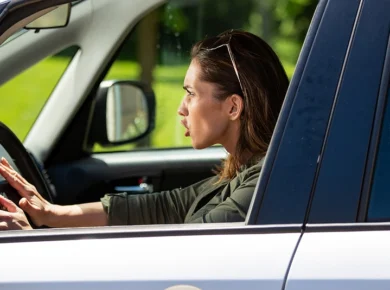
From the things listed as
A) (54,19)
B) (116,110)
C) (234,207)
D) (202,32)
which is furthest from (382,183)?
(202,32)

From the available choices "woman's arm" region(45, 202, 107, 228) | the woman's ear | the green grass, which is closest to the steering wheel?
"woman's arm" region(45, 202, 107, 228)

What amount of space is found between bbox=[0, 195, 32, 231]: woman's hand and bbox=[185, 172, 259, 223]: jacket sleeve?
0.43m

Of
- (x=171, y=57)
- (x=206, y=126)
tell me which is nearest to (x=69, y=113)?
(x=206, y=126)

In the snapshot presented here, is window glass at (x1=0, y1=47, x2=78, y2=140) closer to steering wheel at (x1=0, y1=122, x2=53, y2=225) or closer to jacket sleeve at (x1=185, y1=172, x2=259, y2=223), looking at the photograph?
steering wheel at (x1=0, y1=122, x2=53, y2=225)

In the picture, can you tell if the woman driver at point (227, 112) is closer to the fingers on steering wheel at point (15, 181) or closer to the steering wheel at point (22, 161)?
the fingers on steering wheel at point (15, 181)

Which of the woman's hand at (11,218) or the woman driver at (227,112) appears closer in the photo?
the woman's hand at (11,218)

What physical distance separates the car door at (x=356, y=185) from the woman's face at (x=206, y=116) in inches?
28.1

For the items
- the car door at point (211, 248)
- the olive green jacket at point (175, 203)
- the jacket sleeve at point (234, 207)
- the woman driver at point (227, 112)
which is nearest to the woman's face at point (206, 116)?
the woman driver at point (227, 112)

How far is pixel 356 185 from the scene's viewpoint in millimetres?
2010

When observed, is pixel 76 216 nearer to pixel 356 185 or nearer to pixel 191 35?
pixel 356 185

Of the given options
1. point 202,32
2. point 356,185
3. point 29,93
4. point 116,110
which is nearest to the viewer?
point 356,185

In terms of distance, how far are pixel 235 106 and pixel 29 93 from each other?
12.4 metres

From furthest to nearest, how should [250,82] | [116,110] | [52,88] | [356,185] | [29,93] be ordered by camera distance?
[29,93] → [52,88] → [116,110] → [250,82] → [356,185]

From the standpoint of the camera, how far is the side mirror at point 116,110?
4207 mm
